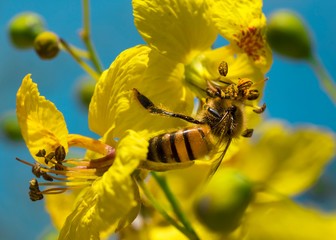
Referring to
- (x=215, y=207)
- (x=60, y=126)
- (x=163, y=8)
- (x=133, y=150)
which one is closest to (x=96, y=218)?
(x=133, y=150)

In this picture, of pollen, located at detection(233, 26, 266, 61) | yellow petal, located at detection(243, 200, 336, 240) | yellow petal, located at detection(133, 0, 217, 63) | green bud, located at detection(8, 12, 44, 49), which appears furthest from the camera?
green bud, located at detection(8, 12, 44, 49)

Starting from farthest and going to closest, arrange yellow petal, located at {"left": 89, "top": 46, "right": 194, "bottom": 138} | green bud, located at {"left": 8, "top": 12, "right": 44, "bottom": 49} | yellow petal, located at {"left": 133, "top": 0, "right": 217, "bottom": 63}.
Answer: green bud, located at {"left": 8, "top": 12, "right": 44, "bottom": 49} < yellow petal, located at {"left": 133, "top": 0, "right": 217, "bottom": 63} < yellow petal, located at {"left": 89, "top": 46, "right": 194, "bottom": 138}

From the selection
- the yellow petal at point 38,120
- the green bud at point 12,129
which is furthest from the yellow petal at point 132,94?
the green bud at point 12,129

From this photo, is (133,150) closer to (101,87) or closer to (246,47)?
(101,87)

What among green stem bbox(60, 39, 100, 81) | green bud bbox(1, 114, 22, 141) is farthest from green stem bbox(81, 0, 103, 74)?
green bud bbox(1, 114, 22, 141)

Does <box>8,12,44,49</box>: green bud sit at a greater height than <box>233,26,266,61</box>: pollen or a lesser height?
greater

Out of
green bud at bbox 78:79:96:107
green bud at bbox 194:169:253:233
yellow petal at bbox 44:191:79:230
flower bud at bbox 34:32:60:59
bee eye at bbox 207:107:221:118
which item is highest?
flower bud at bbox 34:32:60:59

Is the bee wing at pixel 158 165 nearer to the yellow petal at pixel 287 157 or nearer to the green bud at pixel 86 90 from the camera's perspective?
the yellow petal at pixel 287 157

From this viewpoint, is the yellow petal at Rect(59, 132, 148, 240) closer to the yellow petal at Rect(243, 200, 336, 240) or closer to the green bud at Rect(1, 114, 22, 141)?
the yellow petal at Rect(243, 200, 336, 240)
